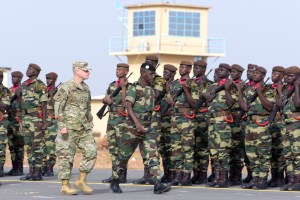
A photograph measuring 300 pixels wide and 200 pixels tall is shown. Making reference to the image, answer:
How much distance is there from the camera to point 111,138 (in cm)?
2091

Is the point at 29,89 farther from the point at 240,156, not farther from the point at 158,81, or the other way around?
the point at 240,156

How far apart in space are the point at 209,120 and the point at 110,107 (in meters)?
1.90

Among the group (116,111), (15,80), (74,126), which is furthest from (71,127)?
(15,80)

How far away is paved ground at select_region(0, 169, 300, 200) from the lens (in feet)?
58.2

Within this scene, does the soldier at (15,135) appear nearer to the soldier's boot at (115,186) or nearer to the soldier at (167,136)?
the soldier at (167,136)

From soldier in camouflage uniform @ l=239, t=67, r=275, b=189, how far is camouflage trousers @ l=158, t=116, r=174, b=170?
1965 mm

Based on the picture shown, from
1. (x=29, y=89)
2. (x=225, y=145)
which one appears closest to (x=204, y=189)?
(x=225, y=145)

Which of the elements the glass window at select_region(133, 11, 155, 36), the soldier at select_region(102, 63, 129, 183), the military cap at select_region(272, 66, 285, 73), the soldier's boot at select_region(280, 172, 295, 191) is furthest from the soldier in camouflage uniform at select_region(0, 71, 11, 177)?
the glass window at select_region(133, 11, 155, 36)

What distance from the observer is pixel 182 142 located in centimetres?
2045

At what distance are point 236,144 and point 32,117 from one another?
3.96m

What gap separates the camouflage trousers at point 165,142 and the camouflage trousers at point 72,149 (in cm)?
315

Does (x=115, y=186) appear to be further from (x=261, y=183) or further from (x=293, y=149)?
(x=293, y=149)

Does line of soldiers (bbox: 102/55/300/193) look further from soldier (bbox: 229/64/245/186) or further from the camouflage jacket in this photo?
the camouflage jacket

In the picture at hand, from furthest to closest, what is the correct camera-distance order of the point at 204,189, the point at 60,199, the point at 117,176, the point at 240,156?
the point at 240,156, the point at 204,189, the point at 117,176, the point at 60,199
